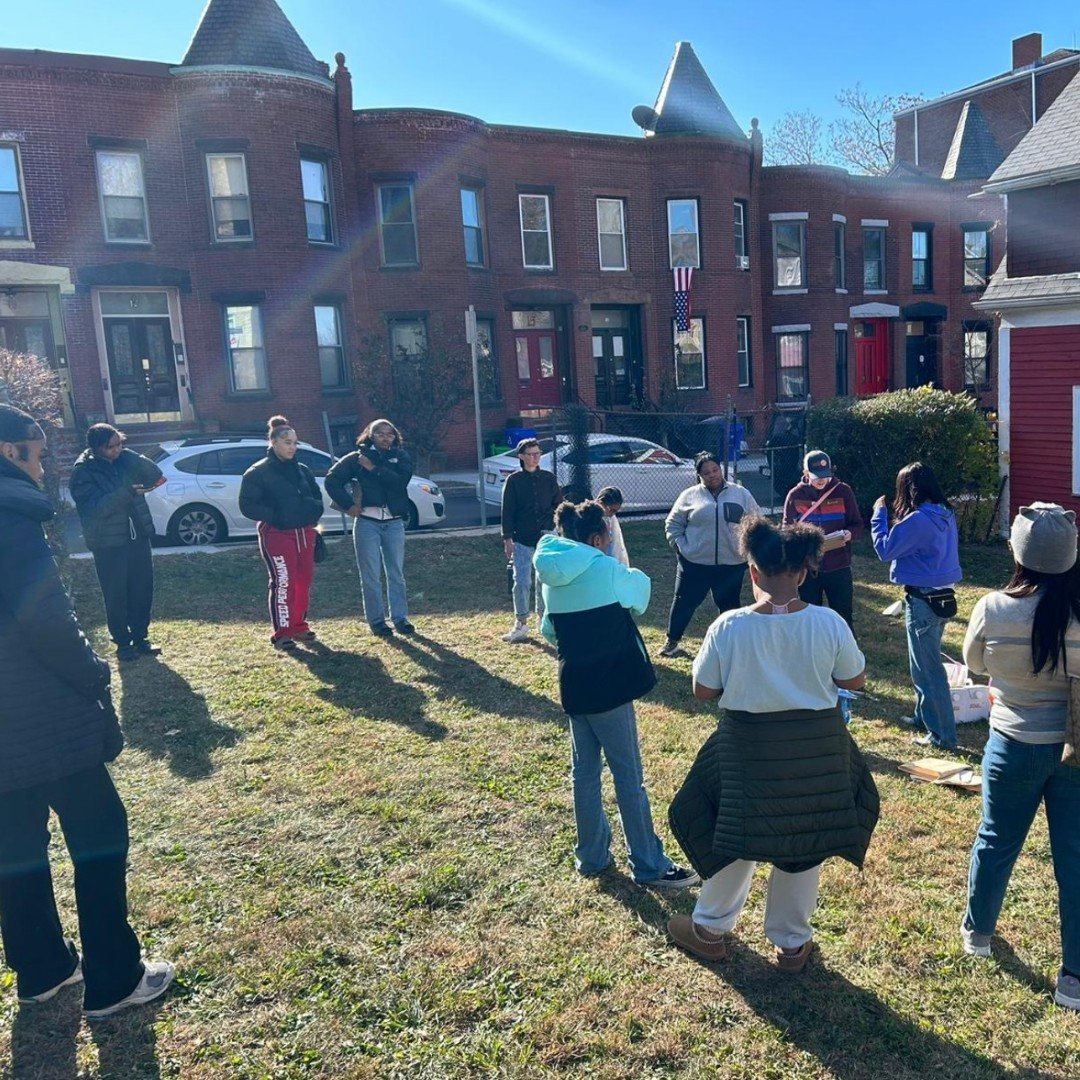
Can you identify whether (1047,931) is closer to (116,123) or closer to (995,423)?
(995,423)

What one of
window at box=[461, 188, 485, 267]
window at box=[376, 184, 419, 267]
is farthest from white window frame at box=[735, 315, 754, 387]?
window at box=[376, 184, 419, 267]

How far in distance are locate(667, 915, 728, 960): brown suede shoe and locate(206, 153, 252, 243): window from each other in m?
20.9

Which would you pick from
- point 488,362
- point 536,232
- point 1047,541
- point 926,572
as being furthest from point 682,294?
point 1047,541

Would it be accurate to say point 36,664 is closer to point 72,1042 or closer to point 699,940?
point 72,1042

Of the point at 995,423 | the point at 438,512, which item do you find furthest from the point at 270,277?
the point at 995,423

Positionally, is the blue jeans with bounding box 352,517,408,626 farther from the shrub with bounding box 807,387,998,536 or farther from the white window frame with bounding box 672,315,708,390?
the white window frame with bounding box 672,315,708,390

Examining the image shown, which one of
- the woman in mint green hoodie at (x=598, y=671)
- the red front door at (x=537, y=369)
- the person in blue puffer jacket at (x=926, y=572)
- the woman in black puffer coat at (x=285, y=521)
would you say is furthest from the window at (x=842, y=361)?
the woman in mint green hoodie at (x=598, y=671)

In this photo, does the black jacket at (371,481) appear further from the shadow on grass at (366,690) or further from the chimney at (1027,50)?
the chimney at (1027,50)

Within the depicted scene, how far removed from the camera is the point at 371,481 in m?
8.58

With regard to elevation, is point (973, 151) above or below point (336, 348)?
above

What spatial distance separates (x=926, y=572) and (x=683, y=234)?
74.8ft

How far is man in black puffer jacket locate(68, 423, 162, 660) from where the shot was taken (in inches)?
304

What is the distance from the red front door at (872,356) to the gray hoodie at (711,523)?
25.1 meters

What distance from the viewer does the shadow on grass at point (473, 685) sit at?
268 inches
